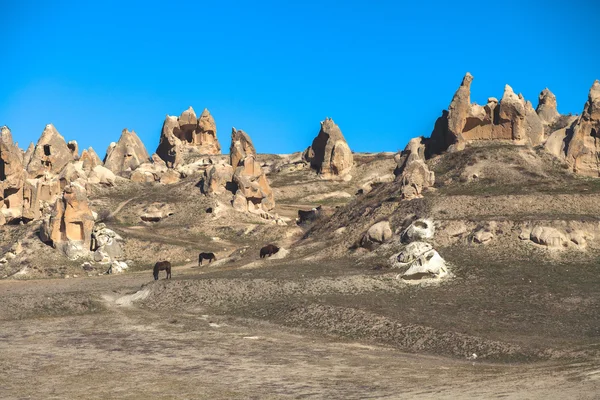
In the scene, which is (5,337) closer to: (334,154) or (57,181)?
(57,181)

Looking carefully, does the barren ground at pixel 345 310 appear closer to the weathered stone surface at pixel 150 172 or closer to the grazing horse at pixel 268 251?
the grazing horse at pixel 268 251

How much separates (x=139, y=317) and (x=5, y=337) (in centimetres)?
685

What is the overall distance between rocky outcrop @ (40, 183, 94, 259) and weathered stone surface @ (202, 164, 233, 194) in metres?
23.3

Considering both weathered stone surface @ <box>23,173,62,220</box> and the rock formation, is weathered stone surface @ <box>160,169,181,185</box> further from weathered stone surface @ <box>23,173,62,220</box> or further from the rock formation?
weathered stone surface @ <box>23,173,62,220</box>

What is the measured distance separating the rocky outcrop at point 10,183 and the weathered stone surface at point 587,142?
4907cm

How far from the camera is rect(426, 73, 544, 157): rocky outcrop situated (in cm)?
7306

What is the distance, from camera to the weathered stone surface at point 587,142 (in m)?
65.1

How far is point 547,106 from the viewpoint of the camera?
384ft

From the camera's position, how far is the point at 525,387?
20.8 metres

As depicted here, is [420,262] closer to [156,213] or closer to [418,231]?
[418,231]

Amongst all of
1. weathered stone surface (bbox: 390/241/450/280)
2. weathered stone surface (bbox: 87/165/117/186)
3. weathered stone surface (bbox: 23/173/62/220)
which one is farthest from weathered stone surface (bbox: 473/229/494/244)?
weathered stone surface (bbox: 87/165/117/186)

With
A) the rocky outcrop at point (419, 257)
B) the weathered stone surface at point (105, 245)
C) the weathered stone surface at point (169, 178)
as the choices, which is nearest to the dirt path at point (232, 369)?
the rocky outcrop at point (419, 257)

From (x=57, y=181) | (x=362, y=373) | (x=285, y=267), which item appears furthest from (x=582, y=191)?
(x=57, y=181)

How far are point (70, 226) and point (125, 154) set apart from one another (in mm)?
63106
